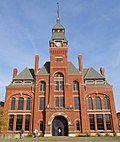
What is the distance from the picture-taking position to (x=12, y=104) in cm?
3741

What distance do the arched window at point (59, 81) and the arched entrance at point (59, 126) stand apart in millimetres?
6591

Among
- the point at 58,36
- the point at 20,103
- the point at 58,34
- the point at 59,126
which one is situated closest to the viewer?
the point at 59,126

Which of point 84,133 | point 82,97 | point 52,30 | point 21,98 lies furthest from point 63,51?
point 84,133

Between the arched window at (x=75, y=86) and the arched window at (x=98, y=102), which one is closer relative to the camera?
the arched window at (x=98, y=102)

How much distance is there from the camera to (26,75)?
137 ft

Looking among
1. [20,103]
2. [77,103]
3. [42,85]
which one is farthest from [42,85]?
[77,103]

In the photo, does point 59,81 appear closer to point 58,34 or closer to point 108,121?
point 108,121

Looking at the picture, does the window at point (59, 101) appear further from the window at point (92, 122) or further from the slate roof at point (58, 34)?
the slate roof at point (58, 34)

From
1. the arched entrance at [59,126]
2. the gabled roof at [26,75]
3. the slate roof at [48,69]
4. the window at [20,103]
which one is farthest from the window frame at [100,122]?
the gabled roof at [26,75]

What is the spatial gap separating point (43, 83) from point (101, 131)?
16.7 meters

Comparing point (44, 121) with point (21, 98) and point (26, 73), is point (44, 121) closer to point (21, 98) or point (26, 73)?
point (21, 98)

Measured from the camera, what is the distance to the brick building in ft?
112

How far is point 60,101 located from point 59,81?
15.9 feet

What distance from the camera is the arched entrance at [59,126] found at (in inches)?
1332
